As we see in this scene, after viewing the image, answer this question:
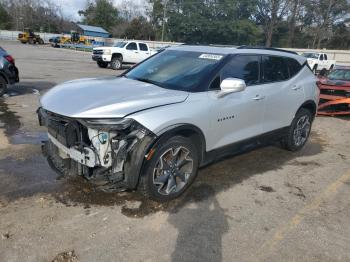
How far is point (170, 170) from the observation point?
152 inches

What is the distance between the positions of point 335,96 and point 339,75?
1478 mm

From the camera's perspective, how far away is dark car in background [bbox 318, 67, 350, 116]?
9227mm

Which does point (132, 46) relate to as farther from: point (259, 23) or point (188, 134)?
point (259, 23)

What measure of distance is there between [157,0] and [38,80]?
6114 cm

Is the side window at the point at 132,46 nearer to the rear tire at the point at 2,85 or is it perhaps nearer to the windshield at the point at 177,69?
the rear tire at the point at 2,85

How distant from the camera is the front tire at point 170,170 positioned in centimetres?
360

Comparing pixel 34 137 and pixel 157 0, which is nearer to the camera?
pixel 34 137

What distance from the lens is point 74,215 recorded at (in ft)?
11.6

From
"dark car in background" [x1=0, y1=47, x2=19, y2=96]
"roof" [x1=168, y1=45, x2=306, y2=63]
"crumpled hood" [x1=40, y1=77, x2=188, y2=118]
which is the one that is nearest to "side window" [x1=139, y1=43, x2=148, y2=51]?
"dark car in background" [x1=0, y1=47, x2=19, y2=96]

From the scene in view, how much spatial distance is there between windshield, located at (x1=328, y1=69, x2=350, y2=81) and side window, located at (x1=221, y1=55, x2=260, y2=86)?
6569 mm

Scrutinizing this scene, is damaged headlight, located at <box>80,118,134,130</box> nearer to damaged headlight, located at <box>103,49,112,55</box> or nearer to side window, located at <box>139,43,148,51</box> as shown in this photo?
damaged headlight, located at <box>103,49,112,55</box>

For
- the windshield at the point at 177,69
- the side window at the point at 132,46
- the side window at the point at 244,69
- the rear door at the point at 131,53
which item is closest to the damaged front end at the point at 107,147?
the windshield at the point at 177,69

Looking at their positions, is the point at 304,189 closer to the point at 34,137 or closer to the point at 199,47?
the point at 199,47

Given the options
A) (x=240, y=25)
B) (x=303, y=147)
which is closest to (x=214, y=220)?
(x=303, y=147)
